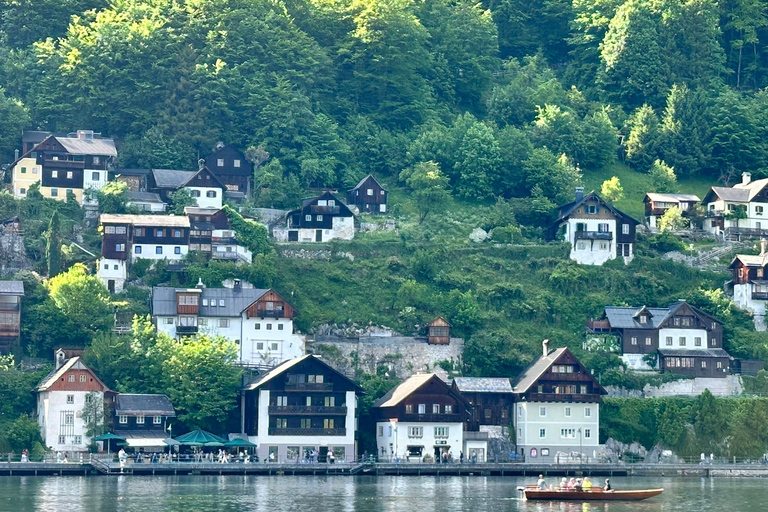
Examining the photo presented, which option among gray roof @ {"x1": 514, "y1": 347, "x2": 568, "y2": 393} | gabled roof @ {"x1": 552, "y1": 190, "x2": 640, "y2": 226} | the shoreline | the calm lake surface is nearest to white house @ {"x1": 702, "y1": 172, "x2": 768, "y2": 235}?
gabled roof @ {"x1": 552, "y1": 190, "x2": 640, "y2": 226}

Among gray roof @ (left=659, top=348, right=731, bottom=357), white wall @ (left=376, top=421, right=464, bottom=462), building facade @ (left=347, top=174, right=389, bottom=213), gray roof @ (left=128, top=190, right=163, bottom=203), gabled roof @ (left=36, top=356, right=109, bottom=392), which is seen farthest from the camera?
building facade @ (left=347, top=174, right=389, bottom=213)

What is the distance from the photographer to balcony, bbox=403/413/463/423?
11944 cm

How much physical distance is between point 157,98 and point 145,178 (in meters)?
9.91

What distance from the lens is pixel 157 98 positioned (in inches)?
5881

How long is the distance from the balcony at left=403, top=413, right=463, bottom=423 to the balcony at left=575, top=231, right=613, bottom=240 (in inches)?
934

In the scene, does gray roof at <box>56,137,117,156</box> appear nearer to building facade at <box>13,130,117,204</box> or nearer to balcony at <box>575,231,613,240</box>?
building facade at <box>13,130,117,204</box>

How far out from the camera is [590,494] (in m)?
96.9

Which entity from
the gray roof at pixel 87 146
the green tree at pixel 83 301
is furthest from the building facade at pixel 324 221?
the green tree at pixel 83 301

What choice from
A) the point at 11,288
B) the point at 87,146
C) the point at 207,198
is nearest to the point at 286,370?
the point at 11,288

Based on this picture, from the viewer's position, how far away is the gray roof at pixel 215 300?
4862 inches

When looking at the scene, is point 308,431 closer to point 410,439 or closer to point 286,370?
point 286,370

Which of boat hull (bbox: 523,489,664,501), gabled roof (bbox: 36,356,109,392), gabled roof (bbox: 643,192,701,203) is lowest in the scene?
boat hull (bbox: 523,489,664,501)

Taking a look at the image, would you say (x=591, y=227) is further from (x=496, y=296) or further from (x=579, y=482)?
(x=579, y=482)

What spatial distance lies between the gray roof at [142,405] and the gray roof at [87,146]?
29.7 metres
